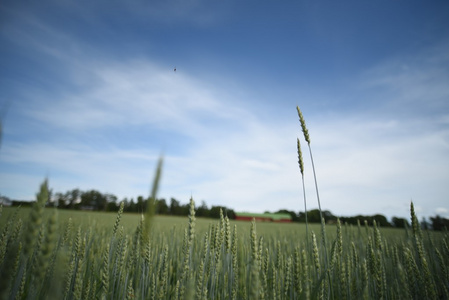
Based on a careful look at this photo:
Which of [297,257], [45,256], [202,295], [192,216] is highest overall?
[192,216]

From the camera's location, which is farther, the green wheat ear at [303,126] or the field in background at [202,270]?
the green wheat ear at [303,126]

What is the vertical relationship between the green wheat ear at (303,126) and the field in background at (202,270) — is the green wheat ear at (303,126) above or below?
above

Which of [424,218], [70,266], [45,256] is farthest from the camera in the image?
[424,218]

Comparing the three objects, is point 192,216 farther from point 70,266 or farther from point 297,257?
point 70,266

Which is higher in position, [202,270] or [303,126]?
[303,126]

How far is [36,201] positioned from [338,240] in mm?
2205

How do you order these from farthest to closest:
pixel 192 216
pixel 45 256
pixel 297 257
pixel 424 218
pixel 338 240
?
pixel 424 218 → pixel 338 240 → pixel 297 257 → pixel 192 216 → pixel 45 256

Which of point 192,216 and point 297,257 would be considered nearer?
point 192,216

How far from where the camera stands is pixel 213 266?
205 cm

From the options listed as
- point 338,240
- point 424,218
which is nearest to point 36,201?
point 338,240

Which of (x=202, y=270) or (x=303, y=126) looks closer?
(x=202, y=270)

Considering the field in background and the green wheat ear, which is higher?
the green wheat ear

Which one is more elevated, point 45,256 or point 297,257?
point 45,256

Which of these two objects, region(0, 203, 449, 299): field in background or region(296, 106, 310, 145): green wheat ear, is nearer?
region(0, 203, 449, 299): field in background
